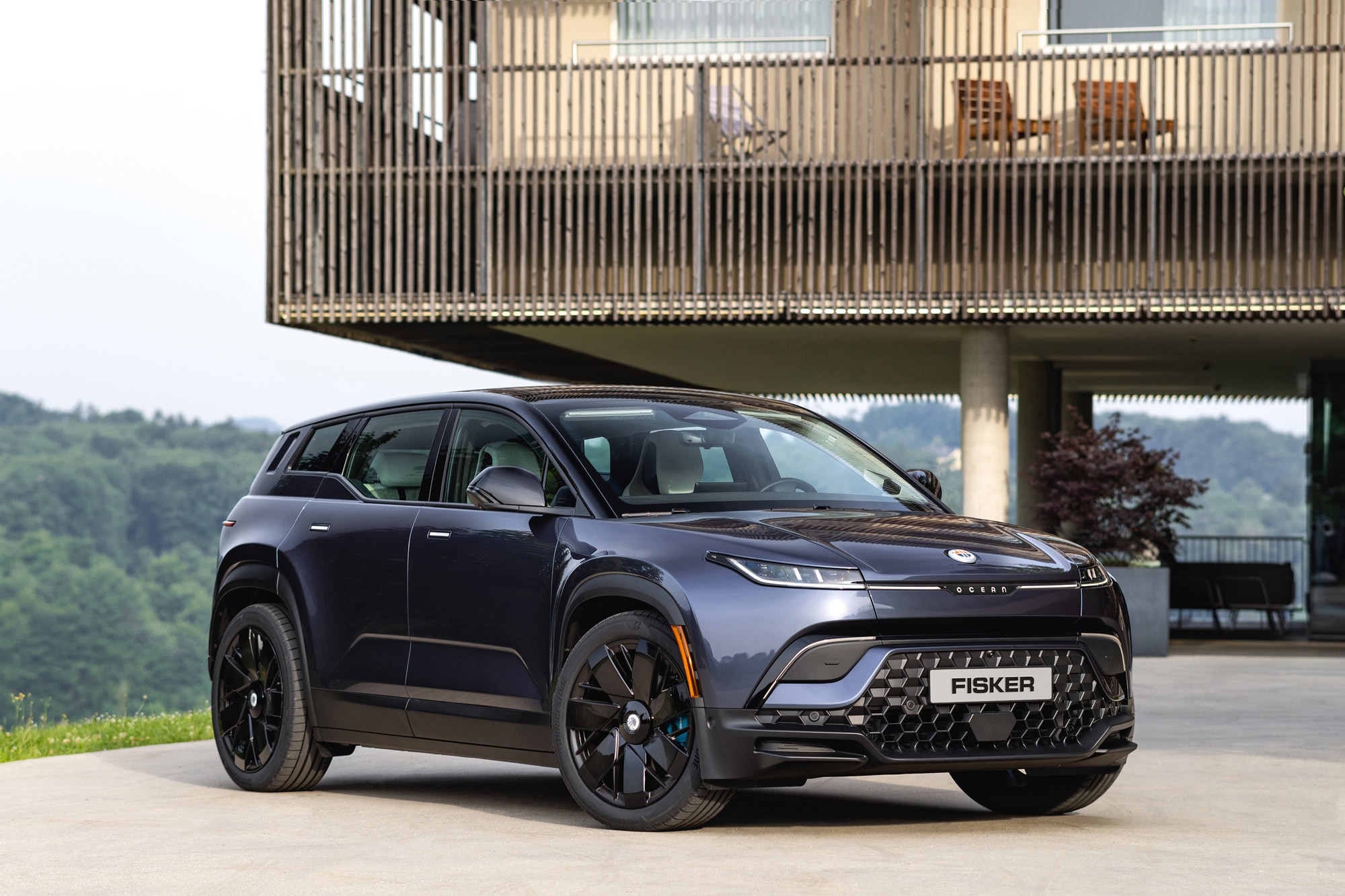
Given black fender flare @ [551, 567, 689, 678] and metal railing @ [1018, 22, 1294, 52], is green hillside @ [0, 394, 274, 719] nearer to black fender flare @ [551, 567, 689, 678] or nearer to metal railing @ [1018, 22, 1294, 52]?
metal railing @ [1018, 22, 1294, 52]

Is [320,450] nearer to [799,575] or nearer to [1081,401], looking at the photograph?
A: [799,575]

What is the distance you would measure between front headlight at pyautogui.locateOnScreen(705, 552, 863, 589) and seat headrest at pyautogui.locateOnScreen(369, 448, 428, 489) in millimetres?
2080

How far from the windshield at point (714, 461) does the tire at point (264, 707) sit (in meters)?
1.79

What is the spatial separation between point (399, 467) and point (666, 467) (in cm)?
141

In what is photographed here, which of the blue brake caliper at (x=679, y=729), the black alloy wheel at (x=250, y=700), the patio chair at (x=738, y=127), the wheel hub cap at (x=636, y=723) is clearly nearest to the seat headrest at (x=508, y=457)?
the wheel hub cap at (x=636, y=723)

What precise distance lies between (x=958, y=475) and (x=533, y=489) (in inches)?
580

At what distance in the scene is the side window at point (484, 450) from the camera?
7.59 meters

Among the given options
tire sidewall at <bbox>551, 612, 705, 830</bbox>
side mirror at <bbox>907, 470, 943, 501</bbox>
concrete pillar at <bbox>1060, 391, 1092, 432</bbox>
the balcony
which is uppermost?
the balcony

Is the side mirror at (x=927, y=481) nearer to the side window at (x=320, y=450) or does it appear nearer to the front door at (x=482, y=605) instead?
the front door at (x=482, y=605)

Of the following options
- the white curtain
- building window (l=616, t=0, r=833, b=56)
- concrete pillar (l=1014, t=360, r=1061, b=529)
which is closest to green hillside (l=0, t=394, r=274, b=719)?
concrete pillar (l=1014, t=360, r=1061, b=529)

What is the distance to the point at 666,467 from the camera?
7.39 m

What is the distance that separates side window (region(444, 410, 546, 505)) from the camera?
299 inches

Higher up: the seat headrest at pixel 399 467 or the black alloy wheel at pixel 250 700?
the seat headrest at pixel 399 467

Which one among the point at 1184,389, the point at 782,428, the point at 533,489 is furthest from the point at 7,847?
the point at 1184,389
